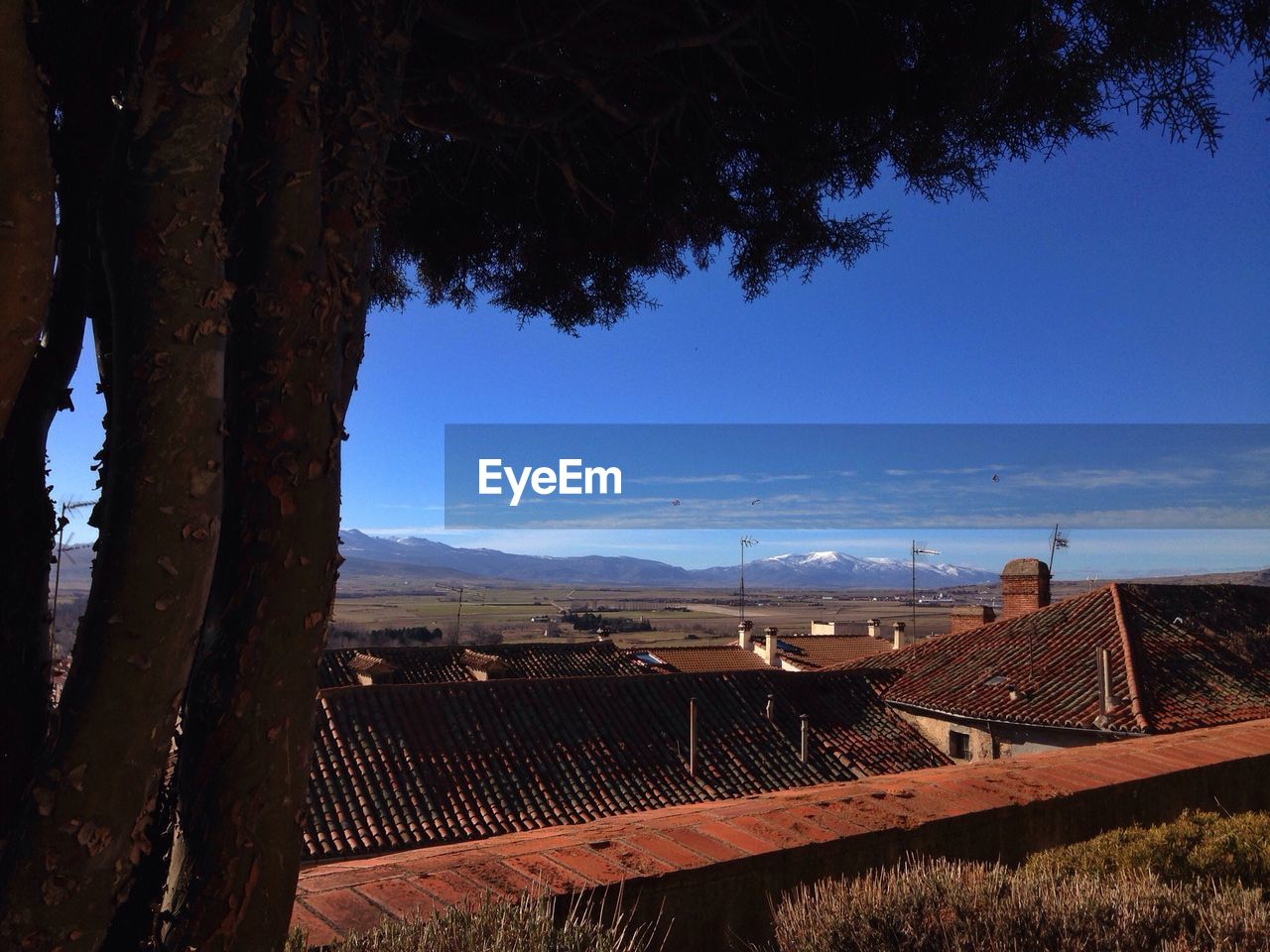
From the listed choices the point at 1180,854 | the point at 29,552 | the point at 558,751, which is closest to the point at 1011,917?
the point at 1180,854

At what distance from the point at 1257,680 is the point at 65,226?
19.1 metres

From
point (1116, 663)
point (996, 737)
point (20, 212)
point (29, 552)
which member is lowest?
point (996, 737)

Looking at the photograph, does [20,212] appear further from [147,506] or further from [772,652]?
[772,652]

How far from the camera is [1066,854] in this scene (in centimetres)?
270

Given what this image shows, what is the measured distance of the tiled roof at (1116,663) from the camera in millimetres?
14602

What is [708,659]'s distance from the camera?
106 ft

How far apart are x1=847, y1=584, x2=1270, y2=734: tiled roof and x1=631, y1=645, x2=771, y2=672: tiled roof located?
10.3 m

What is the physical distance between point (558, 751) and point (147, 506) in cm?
1476

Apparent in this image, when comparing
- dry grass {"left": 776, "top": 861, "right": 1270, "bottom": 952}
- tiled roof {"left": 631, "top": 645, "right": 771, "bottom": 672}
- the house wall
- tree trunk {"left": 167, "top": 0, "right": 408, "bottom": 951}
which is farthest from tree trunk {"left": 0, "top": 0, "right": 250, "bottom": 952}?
tiled roof {"left": 631, "top": 645, "right": 771, "bottom": 672}

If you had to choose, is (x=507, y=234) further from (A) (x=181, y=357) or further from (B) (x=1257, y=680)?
(B) (x=1257, y=680)

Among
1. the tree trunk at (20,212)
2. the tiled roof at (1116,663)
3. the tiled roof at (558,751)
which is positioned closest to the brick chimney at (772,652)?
the tiled roof at (1116,663)

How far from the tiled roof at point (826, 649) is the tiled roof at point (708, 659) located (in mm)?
1594

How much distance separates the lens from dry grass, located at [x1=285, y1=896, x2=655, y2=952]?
171 cm

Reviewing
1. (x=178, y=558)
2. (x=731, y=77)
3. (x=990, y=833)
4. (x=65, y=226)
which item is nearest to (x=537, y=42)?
(x=731, y=77)
